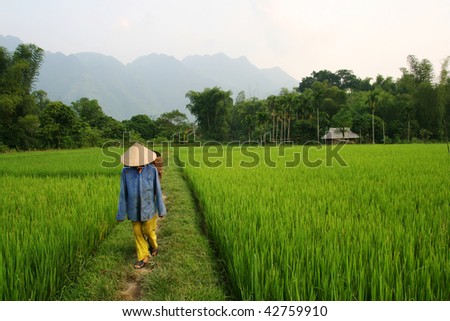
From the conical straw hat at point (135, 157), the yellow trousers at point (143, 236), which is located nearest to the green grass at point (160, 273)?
the yellow trousers at point (143, 236)

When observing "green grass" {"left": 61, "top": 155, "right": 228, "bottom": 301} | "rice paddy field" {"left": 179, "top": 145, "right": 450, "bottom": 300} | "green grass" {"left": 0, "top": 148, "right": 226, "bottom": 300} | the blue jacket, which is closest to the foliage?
"green grass" {"left": 0, "top": 148, "right": 226, "bottom": 300}

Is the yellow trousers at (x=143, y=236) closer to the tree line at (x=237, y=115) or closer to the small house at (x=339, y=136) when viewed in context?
the tree line at (x=237, y=115)

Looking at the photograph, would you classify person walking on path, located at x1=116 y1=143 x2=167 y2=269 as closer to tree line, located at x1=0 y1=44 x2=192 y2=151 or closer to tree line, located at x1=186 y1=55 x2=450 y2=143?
tree line, located at x1=0 y1=44 x2=192 y2=151

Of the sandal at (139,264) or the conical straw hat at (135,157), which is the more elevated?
the conical straw hat at (135,157)

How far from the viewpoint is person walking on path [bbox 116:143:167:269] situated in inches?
102

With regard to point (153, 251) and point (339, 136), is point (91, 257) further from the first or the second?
point (339, 136)

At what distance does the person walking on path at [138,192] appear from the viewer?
102 inches

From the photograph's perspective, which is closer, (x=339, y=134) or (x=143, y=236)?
(x=143, y=236)

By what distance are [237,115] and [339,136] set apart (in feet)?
71.5

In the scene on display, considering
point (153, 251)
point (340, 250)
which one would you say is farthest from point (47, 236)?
point (340, 250)

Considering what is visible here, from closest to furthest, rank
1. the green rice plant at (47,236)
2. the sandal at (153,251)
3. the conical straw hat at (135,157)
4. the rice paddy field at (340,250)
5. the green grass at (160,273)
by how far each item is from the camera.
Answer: the rice paddy field at (340,250) < the green rice plant at (47,236) < the green grass at (160,273) < the conical straw hat at (135,157) < the sandal at (153,251)

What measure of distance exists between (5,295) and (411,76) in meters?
44.3

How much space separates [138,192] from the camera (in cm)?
265

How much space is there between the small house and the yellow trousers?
37353 mm
